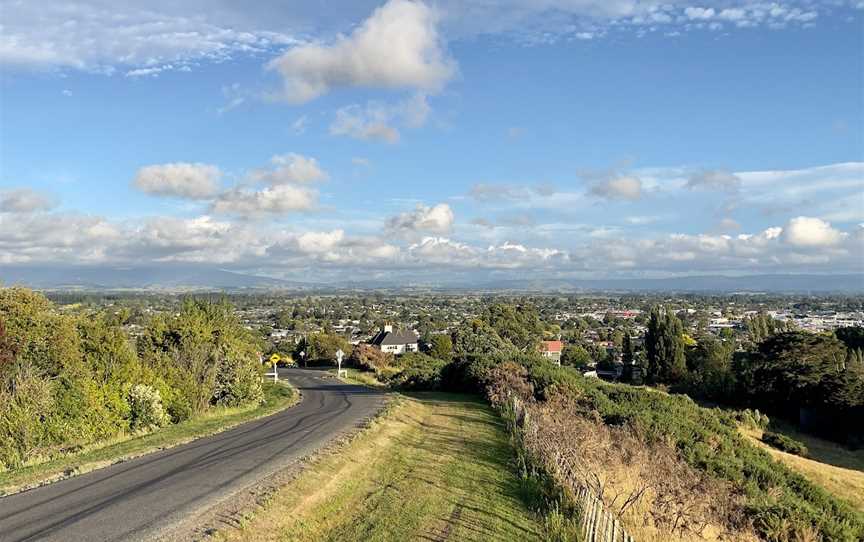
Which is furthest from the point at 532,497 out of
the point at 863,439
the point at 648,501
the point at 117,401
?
the point at 863,439

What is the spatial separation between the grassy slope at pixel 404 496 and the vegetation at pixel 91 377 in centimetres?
930

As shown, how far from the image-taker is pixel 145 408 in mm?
24922

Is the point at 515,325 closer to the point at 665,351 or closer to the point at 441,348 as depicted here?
the point at 441,348

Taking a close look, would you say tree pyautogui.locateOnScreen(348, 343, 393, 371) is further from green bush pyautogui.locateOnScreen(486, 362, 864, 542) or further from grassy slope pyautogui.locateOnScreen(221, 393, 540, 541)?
grassy slope pyautogui.locateOnScreen(221, 393, 540, 541)

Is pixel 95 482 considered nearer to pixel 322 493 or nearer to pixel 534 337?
pixel 322 493

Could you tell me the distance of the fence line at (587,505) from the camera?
32.9 feet

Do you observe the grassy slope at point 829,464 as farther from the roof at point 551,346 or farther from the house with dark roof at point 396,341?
the house with dark roof at point 396,341

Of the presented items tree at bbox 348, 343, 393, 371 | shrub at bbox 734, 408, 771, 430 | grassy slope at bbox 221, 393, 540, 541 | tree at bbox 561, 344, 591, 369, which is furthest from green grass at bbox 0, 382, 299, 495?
tree at bbox 561, 344, 591, 369

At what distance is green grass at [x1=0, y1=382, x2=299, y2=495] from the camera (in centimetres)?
1522

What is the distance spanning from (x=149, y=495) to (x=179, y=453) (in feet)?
18.2

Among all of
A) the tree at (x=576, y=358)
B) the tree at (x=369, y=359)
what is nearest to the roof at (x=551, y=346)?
the tree at (x=576, y=358)

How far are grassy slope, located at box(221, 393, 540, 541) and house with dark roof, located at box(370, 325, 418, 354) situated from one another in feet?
246

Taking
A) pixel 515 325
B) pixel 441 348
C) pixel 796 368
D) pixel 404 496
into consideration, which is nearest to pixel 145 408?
pixel 404 496

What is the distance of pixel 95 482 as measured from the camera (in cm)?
1463
